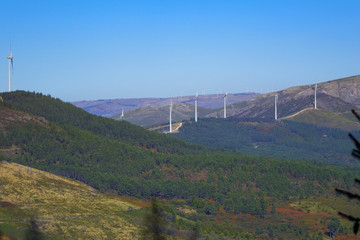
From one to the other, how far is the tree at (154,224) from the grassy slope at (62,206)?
67.1 meters

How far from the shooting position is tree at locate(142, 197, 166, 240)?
8.85m

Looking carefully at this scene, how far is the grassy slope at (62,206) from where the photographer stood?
283 ft

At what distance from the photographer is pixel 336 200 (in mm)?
177500

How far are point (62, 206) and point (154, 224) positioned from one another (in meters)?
108

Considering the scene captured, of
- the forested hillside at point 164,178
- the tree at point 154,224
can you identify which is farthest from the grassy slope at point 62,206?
the tree at point 154,224

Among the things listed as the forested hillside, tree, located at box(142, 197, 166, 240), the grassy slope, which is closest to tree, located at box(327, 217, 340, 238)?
the forested hillside

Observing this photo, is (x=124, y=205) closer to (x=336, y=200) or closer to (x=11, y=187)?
(x=11, y=187)

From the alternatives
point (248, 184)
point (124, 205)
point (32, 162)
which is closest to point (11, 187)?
point (124, 205)

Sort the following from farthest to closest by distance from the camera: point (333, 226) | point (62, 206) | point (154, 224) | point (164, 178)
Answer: point (164, 178)
point (333, 226)
point (62, 206)
point (154, 224)

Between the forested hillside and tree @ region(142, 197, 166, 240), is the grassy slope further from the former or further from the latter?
tree @ region(142, 197, 166, 240)

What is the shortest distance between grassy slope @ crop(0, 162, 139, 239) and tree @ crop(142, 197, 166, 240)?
6712 centimetres

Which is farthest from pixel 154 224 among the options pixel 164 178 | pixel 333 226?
pixel 164 178

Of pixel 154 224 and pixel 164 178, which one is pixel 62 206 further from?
pixel 154 224

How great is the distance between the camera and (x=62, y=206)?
11288cm
